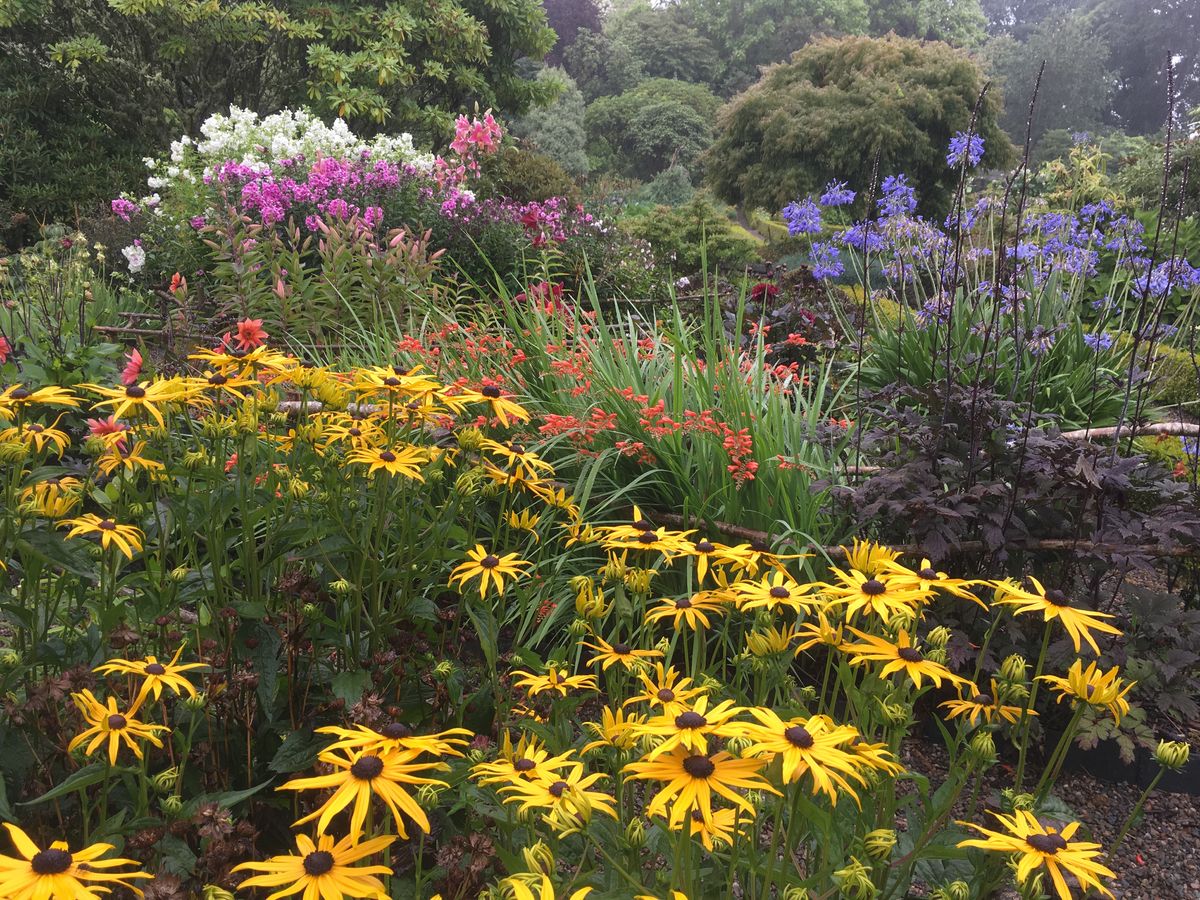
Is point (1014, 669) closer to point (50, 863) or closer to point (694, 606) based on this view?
point (694, 606)

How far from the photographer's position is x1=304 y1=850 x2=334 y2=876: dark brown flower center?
0.81 meters

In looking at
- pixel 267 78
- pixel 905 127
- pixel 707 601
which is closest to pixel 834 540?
pixel 707 601

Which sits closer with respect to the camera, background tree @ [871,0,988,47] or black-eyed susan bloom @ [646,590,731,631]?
black-eyed susan bloom @ [646,590,731,631]

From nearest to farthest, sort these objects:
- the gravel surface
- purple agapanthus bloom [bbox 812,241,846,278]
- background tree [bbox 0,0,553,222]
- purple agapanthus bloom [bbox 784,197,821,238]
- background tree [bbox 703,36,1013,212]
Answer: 1. the gravel surface
2. purple agapanthus bloom [bbox 812,241,846,278]
3. purple agapanthus bloom [bbox 784,197,821,238]
4. background tree [bbox 0,0,553,222]
5. background tree [bbox 703,36,1013,212]

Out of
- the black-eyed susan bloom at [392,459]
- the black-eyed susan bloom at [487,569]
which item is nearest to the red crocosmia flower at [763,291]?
the black-eyed susan bloom at [392,459]

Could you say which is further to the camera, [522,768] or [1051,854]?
[522,768]

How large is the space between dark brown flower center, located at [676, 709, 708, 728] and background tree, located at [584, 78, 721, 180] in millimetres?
25826

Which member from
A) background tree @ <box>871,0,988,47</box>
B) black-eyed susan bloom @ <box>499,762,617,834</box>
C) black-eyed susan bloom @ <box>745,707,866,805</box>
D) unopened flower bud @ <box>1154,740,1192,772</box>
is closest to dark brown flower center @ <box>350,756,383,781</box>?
black-eyed susan bloom @ <box>499,762,617,834</box>

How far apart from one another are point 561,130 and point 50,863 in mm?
24428

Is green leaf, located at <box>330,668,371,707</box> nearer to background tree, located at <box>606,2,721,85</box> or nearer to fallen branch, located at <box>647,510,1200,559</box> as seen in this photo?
fallen branch, located at <box>647,510,1200,559</box>

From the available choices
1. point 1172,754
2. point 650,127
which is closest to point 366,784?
point 1172,754

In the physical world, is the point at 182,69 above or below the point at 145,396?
above

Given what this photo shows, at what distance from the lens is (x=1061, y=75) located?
1237 inches

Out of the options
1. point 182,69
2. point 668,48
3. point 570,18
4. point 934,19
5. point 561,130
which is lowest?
point 182,69
